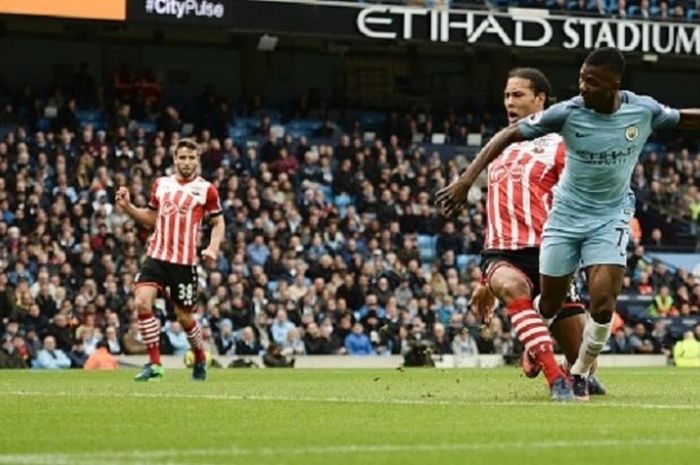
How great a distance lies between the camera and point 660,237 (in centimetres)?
4116

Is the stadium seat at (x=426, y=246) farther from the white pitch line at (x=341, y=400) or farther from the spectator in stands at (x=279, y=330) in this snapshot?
the white pitch line at (x=341, y=400)

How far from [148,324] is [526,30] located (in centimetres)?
2302

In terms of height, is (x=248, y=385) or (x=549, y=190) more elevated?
(x=549, y=190)

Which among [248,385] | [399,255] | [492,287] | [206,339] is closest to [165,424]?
[492,287]

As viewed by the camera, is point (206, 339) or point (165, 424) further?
point (206, 339)

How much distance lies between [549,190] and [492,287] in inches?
39.4

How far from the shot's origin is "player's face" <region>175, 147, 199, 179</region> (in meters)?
18.6

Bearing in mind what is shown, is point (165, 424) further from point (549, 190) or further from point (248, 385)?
point (248, 385)

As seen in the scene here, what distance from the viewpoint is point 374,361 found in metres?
31.9

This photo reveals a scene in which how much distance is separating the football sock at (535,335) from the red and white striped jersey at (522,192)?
0.75 m

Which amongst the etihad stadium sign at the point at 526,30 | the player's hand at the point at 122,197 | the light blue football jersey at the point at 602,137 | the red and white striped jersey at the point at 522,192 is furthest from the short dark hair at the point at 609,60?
the etihad stadium sign at the point at 526,30

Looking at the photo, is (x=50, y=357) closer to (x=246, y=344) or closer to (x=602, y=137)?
(x=246, y=344)

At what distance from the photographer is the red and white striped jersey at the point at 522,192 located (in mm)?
13758

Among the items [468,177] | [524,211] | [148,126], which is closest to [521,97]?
[524,211]
